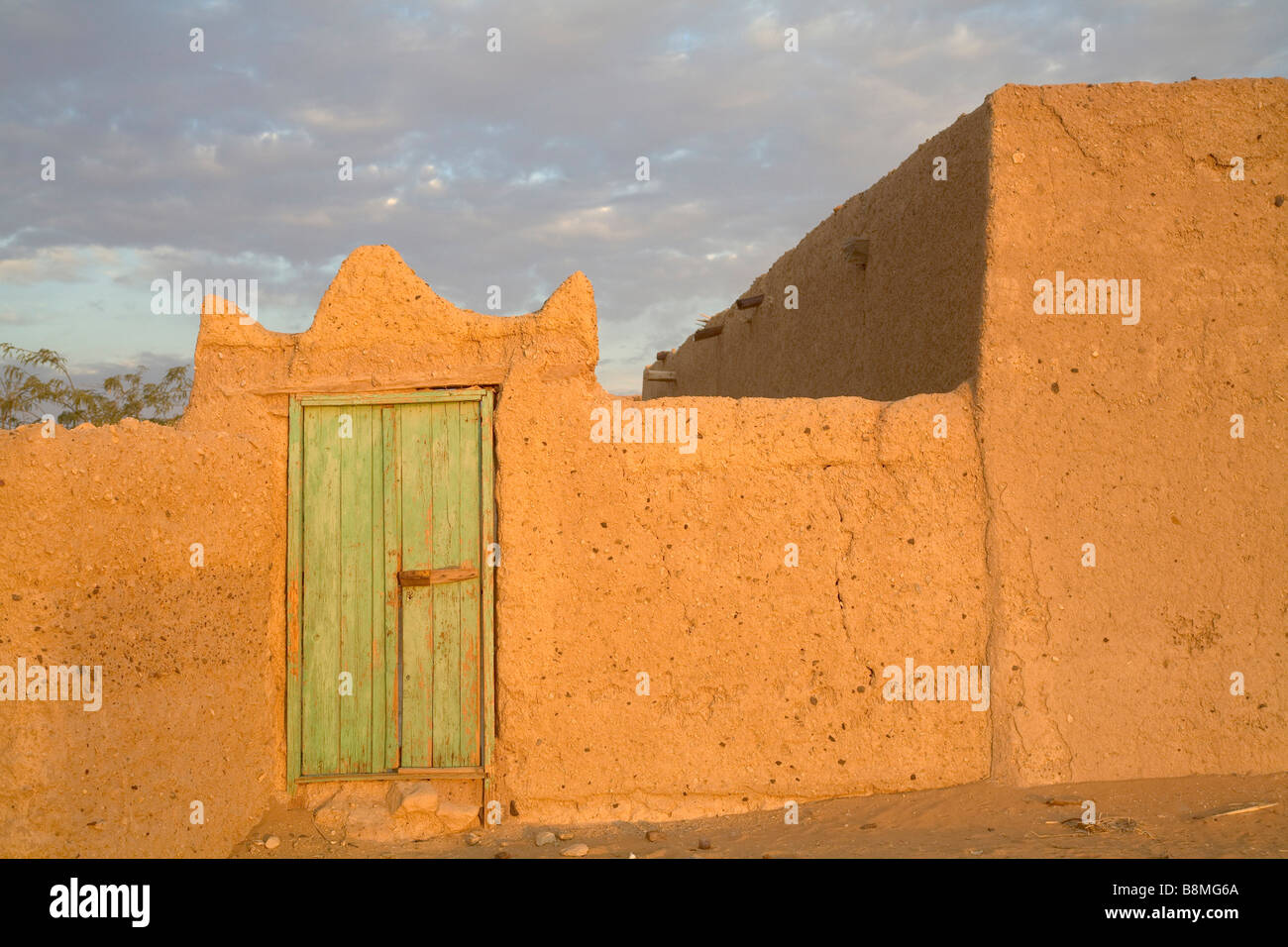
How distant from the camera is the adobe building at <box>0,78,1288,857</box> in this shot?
4.59 m

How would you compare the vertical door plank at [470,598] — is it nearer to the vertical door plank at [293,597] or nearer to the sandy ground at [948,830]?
the sandy ground at [948,830]

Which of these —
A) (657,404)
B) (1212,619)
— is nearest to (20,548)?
(657,404)

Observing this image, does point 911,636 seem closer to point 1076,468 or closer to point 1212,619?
point 1076,468

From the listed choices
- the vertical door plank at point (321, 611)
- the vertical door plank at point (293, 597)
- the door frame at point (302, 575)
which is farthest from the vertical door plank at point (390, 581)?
the vertical door plank at point (293, 597)

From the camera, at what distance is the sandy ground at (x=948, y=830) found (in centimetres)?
396

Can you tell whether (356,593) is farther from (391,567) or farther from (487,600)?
(487,600)

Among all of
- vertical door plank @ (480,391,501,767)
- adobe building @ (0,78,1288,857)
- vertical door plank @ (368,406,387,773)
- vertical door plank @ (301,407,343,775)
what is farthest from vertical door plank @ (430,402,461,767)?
vertical door plank @ (301,407,343,775)

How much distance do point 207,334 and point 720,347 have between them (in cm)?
486

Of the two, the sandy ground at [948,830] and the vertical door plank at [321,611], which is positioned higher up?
the vertical door plank at [321,611]

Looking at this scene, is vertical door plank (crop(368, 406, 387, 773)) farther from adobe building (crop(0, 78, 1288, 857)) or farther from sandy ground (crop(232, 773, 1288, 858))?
sandy ground (crop(232, 773, 1288, 858))

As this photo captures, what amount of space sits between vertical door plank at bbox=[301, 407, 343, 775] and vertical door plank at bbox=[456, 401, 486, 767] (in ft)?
1.98

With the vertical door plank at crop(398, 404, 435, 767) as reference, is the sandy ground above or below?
below

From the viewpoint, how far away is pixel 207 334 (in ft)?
15.6

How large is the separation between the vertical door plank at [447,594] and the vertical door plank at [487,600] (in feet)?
0.40
